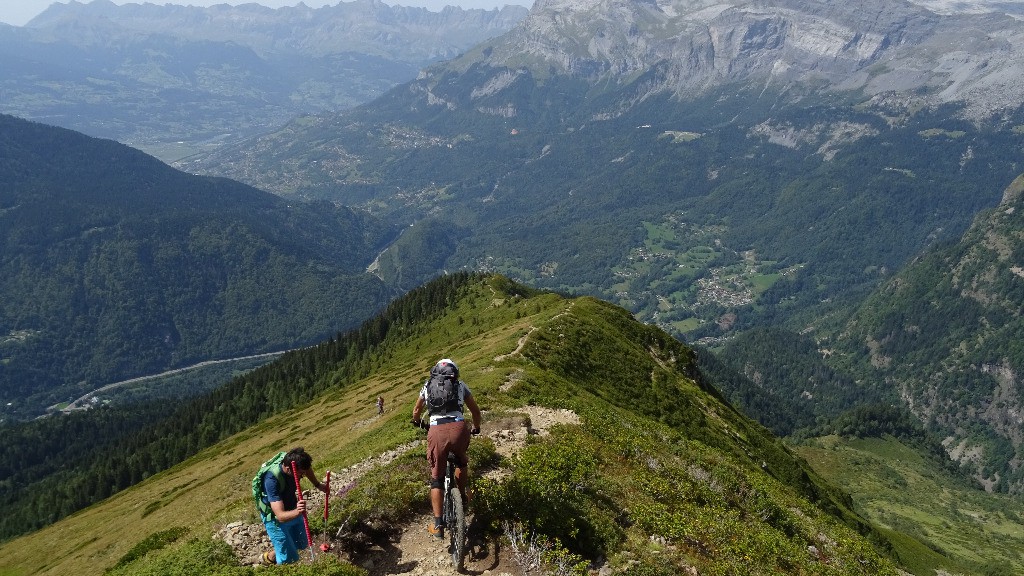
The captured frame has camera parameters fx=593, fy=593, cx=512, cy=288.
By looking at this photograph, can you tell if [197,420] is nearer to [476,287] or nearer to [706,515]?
[476,287]

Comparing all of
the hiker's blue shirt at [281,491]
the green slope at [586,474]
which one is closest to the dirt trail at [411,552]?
the green slope at [586,474]

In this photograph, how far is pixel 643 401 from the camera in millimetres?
65000

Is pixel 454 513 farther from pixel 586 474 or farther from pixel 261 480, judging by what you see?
pixel 586 474

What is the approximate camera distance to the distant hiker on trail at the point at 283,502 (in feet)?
62.5

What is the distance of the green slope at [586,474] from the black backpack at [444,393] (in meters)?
4.70

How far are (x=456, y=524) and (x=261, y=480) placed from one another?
652cm

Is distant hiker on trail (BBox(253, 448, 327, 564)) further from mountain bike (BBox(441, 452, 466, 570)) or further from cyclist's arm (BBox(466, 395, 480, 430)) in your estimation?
cyclist's arm (BBox(466, 395, 480, 430))

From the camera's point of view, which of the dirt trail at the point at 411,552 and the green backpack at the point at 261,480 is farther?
the dirt trail at the point at 411,552

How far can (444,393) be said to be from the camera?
2003cm

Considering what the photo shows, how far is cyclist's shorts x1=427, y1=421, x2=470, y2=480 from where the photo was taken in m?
19.7

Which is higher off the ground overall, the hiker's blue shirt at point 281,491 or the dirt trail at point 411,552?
the hiker's blue shirt at point 281,491

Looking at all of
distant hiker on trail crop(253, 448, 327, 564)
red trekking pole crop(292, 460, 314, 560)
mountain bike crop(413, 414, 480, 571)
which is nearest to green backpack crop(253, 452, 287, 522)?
distant hiker on trail crop(253, 448, 327, 564)

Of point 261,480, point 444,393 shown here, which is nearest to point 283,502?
point 261,480

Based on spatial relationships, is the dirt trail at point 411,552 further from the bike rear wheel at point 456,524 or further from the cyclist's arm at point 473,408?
the cyclist's arm at point 473,408
